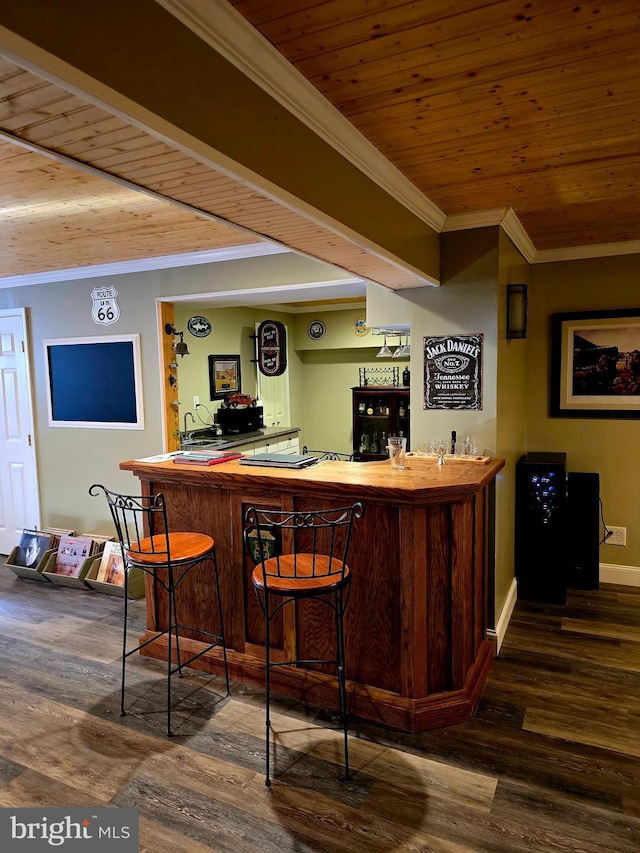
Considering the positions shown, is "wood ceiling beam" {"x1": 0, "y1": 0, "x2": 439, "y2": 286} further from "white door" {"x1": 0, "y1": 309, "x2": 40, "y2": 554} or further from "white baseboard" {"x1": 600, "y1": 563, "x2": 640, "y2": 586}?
"white door" {"x1": 0, "y1": 309, "x2": 40, "y2": 554}

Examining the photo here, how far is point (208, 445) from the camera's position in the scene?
4.82 meters

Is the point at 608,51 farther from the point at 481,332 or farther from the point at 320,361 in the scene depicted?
the point at 320,361

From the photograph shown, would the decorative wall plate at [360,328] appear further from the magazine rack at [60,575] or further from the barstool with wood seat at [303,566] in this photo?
the barstool with wood seat at [303,566]

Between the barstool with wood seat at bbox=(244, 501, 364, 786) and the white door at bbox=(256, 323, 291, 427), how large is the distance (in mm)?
3917

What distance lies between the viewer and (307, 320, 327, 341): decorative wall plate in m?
7.03

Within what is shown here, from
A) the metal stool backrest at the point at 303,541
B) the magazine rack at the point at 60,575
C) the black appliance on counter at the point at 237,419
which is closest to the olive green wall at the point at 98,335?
the magazine rack at the point at 60,575

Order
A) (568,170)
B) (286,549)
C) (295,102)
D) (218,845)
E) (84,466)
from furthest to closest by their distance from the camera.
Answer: (84,466), (286,549), (568,170), (218,845), (295,102)

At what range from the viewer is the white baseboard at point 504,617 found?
10.5ft

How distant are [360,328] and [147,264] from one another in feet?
9.89

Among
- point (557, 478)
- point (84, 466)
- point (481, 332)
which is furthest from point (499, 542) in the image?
point (84, 466)

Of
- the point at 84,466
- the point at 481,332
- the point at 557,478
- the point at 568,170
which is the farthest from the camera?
the point at 84,466

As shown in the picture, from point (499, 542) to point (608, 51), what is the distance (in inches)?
97.8

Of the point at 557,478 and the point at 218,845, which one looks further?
the point at 557,478

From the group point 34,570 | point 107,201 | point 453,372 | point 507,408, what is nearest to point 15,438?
point 34,570
